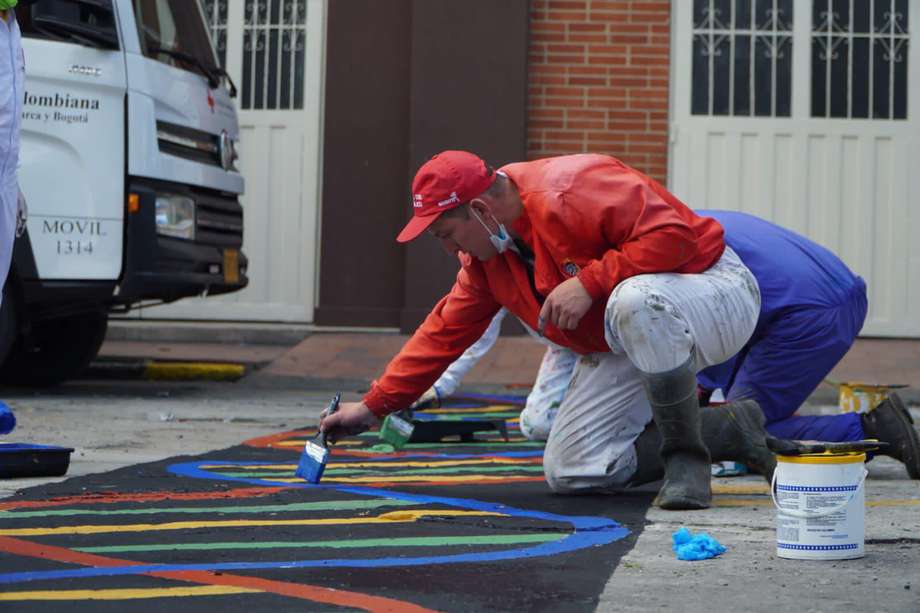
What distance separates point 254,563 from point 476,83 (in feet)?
27.0

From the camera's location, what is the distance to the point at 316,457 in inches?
206

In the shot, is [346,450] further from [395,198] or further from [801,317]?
[395,198]

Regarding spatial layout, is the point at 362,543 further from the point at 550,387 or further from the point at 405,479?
the point at 550,387

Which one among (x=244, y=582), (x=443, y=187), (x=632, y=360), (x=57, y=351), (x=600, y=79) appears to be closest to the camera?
(x=244, y=582)

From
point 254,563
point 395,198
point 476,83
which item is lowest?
point 254,563

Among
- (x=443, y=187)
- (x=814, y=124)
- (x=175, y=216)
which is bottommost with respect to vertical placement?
(x=443, y=187)

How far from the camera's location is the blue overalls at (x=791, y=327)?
5.66 meters

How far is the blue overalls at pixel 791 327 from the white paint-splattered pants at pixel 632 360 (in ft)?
1.53

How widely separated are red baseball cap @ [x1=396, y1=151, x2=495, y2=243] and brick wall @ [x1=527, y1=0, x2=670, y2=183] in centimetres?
710

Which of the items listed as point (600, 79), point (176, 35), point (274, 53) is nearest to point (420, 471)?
point (176, 35)

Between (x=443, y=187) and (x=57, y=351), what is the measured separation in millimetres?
5475

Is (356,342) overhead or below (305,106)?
below

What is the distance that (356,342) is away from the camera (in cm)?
1117

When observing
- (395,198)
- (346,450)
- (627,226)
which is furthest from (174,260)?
(627,226)
